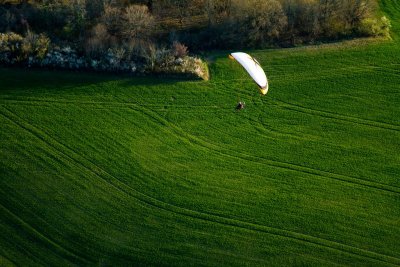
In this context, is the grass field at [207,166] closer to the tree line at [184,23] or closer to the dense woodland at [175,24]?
the dense woodland at [175,24]

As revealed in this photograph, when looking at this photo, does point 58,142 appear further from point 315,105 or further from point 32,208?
point 315,105

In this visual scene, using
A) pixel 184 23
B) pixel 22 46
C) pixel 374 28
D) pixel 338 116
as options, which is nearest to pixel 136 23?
pixel 184 23

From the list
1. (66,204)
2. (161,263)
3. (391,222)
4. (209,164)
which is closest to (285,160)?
(209,164)

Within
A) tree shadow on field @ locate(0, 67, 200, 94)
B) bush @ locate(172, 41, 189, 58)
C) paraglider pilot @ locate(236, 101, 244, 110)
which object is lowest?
paraglider pilot @ locate(236, 101, 244, 110)

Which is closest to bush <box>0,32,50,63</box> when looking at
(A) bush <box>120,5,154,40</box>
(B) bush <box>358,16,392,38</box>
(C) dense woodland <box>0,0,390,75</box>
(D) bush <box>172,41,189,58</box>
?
(C) dense woodland <box>0,0,390,75</box>

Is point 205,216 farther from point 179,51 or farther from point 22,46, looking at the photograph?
point 22,46

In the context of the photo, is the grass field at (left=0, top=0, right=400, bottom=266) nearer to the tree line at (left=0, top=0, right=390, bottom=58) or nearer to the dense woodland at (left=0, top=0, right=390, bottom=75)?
the dense woodland at (left=0, top=0, right=390, bottom=75)

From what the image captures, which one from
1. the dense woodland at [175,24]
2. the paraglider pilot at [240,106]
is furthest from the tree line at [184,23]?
the paraglider pilot at [240,106]

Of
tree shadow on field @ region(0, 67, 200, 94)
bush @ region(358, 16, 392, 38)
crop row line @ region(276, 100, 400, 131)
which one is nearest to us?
crop row line @ region(276, 100, 400, 131)
